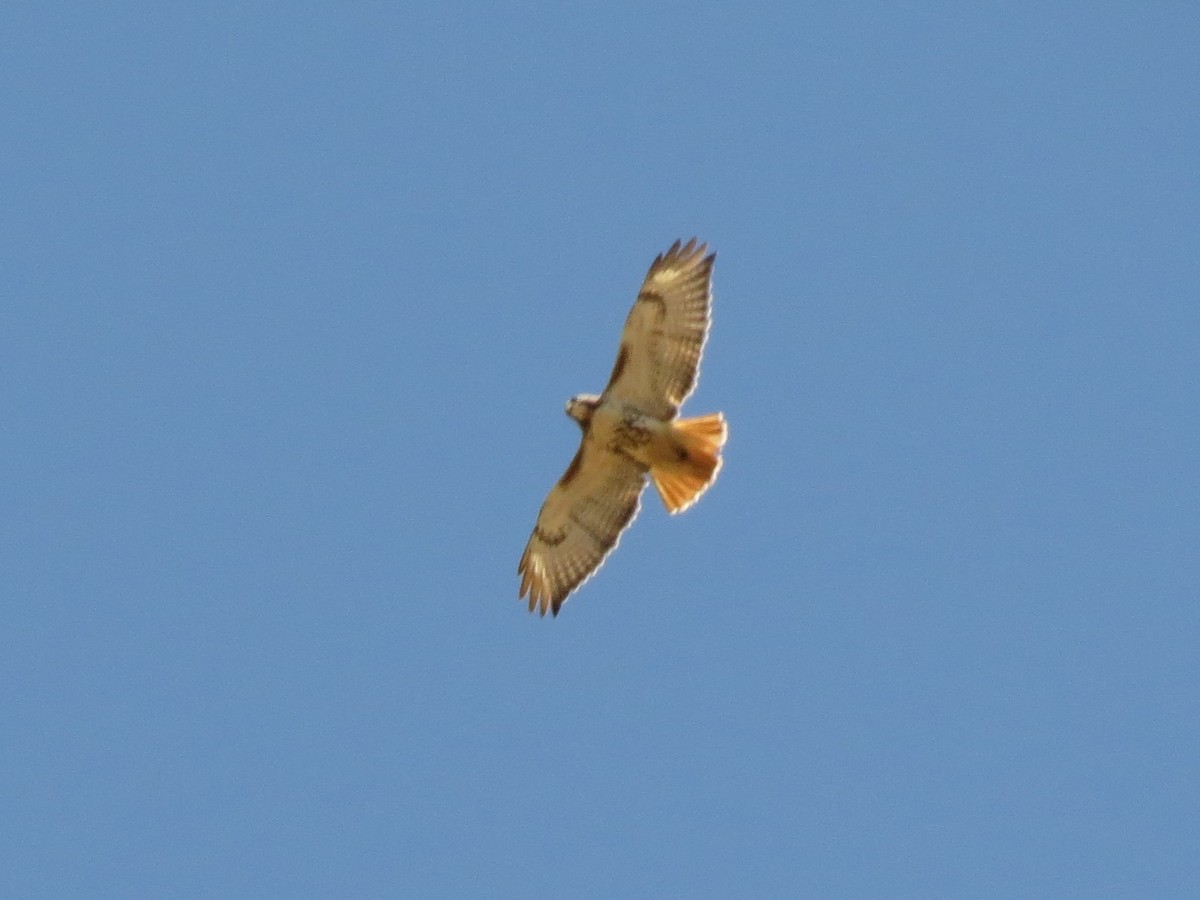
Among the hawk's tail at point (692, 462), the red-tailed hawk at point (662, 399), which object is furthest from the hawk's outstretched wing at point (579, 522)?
the hawk's tail at point (692, 462)

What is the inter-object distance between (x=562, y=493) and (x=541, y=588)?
851 millimetres

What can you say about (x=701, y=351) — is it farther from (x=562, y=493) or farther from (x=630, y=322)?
(x=562, y=493)

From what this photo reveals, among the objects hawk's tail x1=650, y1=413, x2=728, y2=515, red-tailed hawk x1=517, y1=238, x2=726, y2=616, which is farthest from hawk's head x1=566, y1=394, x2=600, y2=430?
hawk's tail x1=650, y1=413, x2=728, y2=515

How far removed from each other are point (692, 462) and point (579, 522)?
139cm

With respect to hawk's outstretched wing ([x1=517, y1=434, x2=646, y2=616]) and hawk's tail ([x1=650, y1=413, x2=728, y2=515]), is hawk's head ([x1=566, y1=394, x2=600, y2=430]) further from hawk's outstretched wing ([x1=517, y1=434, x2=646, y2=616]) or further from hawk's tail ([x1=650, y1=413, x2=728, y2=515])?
hawk's tail ([x1=650, y1=413, x2=728, y2=515])

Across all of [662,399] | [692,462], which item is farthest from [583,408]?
[692,462]

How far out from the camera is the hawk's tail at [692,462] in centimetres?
1488

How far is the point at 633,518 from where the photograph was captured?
15.9m

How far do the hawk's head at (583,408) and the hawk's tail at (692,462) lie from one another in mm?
653

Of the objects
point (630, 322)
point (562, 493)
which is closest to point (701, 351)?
point (630, 322)

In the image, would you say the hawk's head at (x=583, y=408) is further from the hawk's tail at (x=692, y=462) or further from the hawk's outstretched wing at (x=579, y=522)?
the hawk's tail at (x=692, y=462)

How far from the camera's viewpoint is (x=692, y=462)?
15.0 metres

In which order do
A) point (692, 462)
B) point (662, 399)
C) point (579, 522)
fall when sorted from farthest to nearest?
point (579, 522) → point (662, 399) → point (692, 462)

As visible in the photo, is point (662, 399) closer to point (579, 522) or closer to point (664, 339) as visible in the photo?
point (664, 339)
